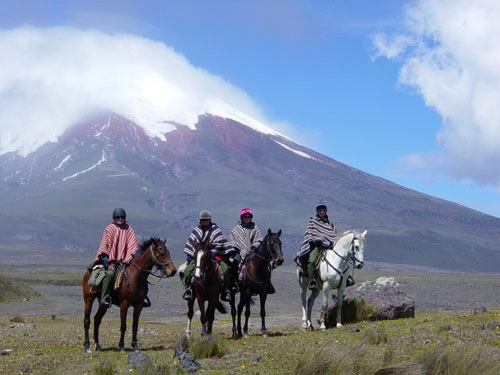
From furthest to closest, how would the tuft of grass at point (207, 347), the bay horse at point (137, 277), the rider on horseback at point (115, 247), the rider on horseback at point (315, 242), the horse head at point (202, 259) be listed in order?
1. the rider on horseback at point (315, 242)
2. the horse head at point (202, 259)
3. the rider on horseback at point (115, 247)
4. the bay horse at point (137, 277)
5. the tuft of grass at point (207, 347)

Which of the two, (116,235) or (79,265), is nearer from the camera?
(116,235)

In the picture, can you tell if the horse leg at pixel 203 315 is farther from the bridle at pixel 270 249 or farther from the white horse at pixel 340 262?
the white horse at pixel 340 262

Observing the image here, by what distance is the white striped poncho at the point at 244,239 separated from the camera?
59.3 feet

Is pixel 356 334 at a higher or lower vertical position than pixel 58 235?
lower

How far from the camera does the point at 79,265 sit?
381 ft

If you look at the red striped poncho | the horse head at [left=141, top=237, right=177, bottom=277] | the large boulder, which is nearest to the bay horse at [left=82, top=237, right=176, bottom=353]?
the horse head at [left=141, top=237, right=177, bottom=277]

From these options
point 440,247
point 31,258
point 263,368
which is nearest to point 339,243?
point 263,368

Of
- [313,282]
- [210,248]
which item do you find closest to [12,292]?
[313,282]

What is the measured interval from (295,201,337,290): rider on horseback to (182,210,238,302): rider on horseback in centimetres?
285

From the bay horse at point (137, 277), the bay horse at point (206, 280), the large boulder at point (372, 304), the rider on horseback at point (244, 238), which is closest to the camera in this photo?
the bay horse at point (137, 277)

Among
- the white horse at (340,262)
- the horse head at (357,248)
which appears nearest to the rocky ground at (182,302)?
the white horse at (340,262)

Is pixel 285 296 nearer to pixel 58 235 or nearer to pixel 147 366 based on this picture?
pixel 147 366

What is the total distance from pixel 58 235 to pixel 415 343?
17821cm

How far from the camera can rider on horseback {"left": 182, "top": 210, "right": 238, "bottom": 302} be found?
54.6ft
